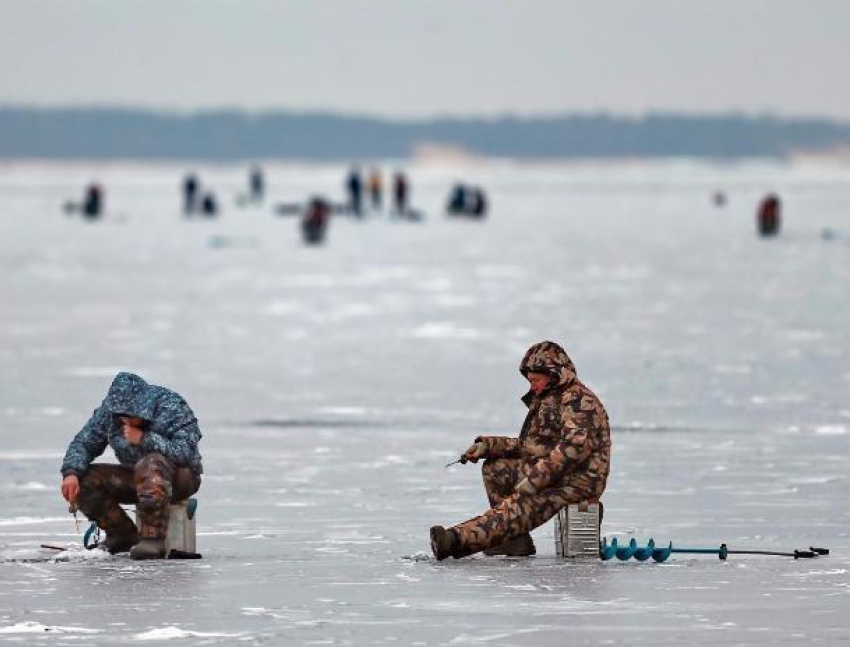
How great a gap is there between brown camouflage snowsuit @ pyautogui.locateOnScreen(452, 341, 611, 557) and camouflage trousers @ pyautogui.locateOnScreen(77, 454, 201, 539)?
1.13 m

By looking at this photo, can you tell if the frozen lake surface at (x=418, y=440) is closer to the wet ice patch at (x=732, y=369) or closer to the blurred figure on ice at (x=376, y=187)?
the wet ice patch at (x=732, y=369)

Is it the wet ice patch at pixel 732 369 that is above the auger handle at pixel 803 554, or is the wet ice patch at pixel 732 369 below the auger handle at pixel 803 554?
above

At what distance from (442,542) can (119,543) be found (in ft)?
4.39

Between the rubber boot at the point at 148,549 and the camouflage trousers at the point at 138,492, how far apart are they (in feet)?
0.08

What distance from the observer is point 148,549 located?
29.8ft

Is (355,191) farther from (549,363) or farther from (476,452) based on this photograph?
(549,363)

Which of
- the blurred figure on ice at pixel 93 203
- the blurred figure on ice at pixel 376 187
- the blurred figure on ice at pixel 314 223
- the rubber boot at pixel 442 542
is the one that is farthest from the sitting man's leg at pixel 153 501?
the blurred figure on ice at pixel 376 187

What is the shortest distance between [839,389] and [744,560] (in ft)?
28.1

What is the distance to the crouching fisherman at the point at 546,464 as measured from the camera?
9.12 metres

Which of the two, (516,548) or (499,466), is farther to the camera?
(499,466)

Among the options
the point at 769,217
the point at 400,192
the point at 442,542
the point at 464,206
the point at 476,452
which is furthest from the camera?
the point at 464,206

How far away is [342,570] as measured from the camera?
29.2ft

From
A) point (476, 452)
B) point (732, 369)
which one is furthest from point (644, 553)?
point (732, 369)

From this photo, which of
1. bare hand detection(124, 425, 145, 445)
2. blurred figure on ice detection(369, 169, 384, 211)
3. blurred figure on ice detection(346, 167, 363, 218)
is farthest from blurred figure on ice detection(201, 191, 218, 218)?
bare hand detection(124, 425, 145, 445)
